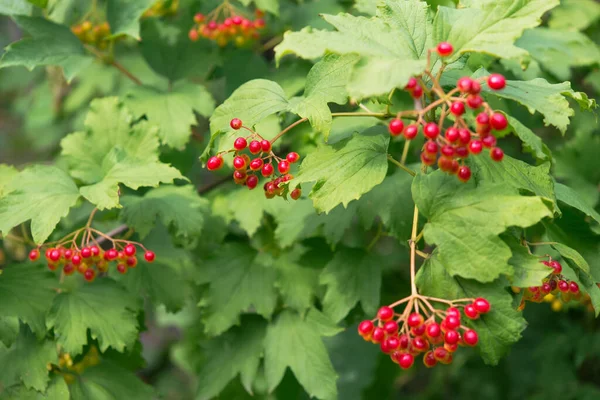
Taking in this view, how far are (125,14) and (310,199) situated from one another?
3.33 ft

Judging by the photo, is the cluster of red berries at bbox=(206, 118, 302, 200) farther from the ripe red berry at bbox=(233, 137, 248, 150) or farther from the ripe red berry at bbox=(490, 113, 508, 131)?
the ripe red berry at bbox=(490, 113, 508, 131)

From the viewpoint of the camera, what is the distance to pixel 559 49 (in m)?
2.28

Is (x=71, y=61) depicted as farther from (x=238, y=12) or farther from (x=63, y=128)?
(x=63, y=128)

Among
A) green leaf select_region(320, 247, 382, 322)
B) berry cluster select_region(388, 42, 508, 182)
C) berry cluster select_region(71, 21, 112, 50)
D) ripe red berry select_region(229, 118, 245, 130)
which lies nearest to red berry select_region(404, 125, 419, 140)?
berry cluster select_region(388, 42, 508, 182)

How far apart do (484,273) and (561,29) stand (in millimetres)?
1548

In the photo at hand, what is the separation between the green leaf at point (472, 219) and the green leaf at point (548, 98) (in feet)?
0.65

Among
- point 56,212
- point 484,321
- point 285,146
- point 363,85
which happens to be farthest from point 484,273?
point 285,146

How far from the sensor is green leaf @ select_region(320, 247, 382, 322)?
6.28 feet

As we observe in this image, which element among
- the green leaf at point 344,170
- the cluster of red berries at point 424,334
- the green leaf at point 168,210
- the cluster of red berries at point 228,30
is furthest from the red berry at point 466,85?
the cluster of red berries at point 228,30

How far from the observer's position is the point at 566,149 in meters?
2.36

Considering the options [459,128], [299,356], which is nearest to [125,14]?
[299,356]

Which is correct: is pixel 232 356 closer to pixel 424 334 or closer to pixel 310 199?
pixel 310 199

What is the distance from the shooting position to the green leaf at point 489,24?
1.36m

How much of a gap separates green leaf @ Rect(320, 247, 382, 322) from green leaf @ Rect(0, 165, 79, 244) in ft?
2.62
